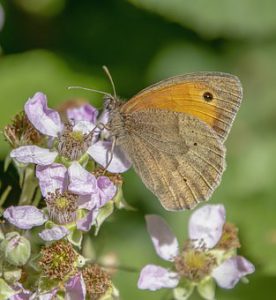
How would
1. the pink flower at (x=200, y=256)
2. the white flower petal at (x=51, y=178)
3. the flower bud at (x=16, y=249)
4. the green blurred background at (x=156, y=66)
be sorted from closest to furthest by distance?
the flower bud at (x=16, y=249)
the white flower petal at (x=51, y=178)
the pink flower at (x=200, y=256)
the green blurred background at (x=156, y=66)

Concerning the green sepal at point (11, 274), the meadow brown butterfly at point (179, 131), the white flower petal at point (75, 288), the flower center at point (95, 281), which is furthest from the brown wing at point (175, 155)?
the green sepal at point (11, 274)

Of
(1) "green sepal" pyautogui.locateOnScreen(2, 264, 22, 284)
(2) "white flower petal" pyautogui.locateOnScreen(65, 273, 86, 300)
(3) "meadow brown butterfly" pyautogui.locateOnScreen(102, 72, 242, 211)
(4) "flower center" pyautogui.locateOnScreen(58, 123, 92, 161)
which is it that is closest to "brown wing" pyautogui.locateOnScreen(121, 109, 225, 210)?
(3) "meadow brown butterfly" pyautogui.locateOnScreen(102, 72, 242, 211)

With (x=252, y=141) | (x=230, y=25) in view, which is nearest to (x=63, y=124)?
(x=230, y=25)

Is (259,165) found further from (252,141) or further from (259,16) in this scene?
(259,16)

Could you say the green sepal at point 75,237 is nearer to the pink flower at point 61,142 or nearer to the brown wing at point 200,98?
the pink flower at point 61,142

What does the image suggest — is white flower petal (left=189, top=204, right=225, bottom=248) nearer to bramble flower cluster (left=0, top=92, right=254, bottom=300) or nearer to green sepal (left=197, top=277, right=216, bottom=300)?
bramble flower cluster (left=0, top=92, right=254, bottom=300)

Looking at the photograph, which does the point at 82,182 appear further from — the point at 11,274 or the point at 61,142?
the point at 11,274
